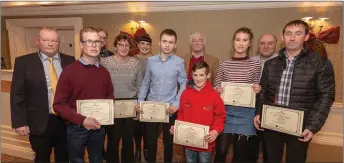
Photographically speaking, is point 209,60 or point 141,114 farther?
point 209,60

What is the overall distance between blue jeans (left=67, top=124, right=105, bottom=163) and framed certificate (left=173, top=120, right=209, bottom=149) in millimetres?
627

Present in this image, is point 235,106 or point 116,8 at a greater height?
point 116,8

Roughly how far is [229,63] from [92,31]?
45.8 inches

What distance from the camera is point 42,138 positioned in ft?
Answer: 7.04

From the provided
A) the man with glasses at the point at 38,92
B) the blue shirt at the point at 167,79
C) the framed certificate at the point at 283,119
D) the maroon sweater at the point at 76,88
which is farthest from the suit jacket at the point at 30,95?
the framed certificate at the point at 283,119

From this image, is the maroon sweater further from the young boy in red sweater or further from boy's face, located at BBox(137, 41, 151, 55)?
boy's face, located at BBox(137, 41, 151, 55)

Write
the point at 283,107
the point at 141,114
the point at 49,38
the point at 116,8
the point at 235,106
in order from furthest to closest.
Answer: the point at 116,8, the point at 141,114, the point at 235,106, the point at 49,38, the point at 283,107

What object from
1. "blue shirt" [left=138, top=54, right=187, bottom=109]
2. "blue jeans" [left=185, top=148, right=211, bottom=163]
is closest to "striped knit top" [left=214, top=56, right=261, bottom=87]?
"blue shirt" [left=138, top=54, right=187, bottom=109]

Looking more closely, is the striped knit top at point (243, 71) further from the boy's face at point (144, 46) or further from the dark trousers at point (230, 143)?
the boy's face at point (144, 46)

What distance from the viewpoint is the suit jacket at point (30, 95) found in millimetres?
2051

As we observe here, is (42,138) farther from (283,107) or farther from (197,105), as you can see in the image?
(283,107)

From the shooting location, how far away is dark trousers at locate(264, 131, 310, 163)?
6.28 feet

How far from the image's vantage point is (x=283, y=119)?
190cm

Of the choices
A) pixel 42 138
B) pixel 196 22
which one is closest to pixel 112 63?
pixel 42 138
